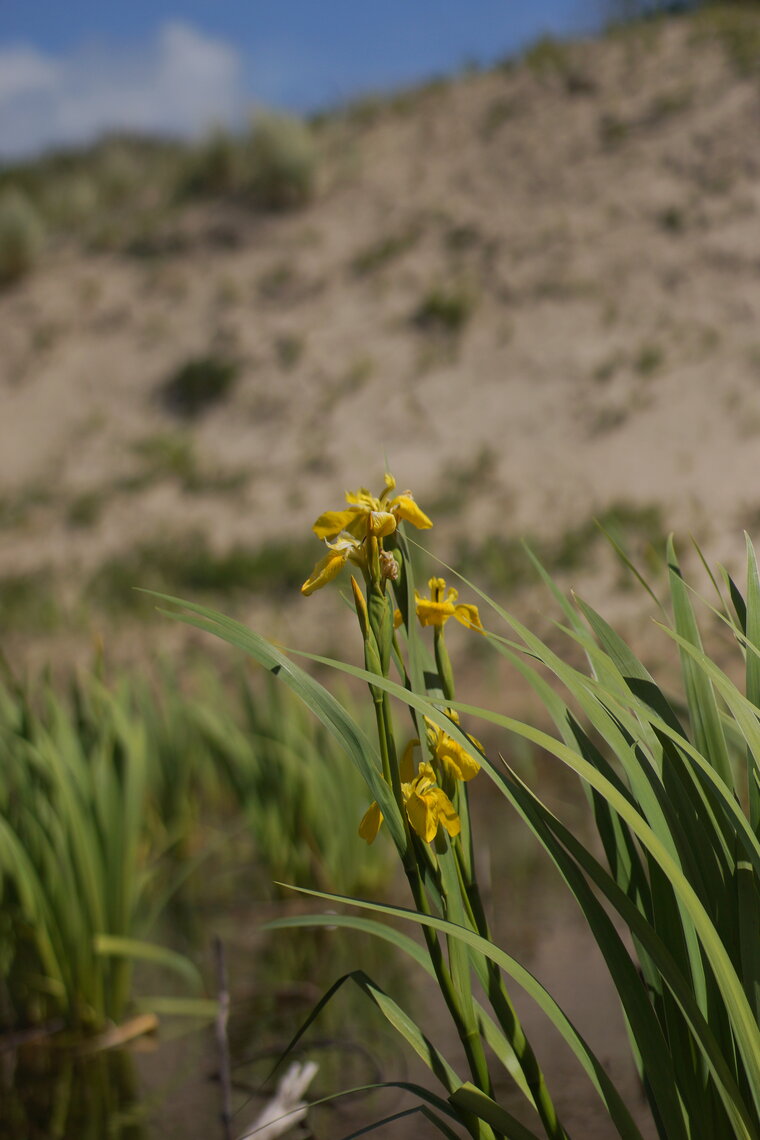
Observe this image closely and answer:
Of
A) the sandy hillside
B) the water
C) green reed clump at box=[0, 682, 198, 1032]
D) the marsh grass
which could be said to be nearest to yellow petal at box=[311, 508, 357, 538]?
the water

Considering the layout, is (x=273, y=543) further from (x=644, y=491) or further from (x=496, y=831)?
(x=496, y=831)

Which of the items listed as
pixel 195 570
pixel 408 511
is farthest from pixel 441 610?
pixel 195 570

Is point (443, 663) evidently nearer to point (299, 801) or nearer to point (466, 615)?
point (466, 615)

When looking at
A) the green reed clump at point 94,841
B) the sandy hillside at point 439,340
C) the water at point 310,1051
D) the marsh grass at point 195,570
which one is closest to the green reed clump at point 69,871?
the green reed clump at point 94,841

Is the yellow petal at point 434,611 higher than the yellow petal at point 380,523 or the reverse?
the reverse

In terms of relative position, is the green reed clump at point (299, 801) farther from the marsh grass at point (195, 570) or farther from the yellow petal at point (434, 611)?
the marsh grass at point (195, 570)

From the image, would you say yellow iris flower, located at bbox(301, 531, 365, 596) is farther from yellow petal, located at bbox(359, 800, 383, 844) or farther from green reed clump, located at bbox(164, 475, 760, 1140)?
yellow petal, located at bbox(359, 800, 383, 844)
